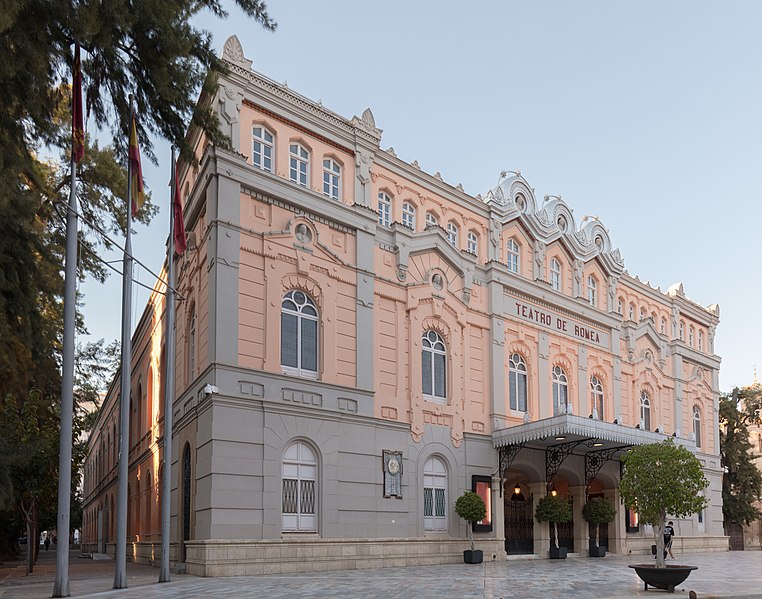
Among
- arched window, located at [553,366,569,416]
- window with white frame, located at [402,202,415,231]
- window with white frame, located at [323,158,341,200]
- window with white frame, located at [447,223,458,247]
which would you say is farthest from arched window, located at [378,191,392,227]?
arched window, located at [553,366,569,416]

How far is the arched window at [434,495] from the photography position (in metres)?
29.3

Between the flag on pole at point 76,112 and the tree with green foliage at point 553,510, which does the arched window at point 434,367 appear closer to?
the tree with green foliage at point 553,510

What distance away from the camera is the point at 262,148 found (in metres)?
26.9

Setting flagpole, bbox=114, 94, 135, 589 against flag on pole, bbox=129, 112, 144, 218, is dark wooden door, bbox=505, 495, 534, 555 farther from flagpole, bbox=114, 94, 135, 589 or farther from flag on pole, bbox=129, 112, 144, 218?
flag on pole, bbox=129, 112, 144, 218

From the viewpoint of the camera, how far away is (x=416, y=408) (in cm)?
2952

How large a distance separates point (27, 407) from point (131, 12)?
19.0m

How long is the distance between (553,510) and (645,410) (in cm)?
1295

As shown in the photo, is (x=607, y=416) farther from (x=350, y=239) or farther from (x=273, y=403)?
(x=273, y=403)

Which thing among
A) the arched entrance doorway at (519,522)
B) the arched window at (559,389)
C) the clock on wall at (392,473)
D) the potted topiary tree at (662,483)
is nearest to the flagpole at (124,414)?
the clock on wall at (392,473)

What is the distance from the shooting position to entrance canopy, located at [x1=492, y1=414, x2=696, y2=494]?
1198 inches

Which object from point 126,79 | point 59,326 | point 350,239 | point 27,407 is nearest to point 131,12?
point 126,79

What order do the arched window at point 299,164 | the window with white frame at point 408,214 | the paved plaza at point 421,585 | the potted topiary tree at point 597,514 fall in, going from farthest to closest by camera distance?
the potted topiary tree at point 597,514
the window with white frame at point 408,214
the arched window at point 299,164
the paved plaza at point 421,585

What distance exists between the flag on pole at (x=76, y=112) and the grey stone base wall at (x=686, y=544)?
29.6 meters

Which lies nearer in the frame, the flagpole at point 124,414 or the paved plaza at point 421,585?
the paved plaza at point 421,585
